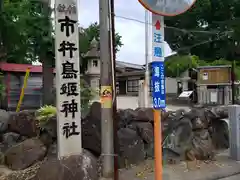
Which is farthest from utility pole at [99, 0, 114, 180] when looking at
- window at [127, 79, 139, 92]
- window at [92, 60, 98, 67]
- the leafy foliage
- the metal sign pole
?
window at [127, 79, 139, 92]

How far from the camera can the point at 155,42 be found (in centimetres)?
399

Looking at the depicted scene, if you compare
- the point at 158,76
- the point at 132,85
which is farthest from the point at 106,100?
the point at 132,85

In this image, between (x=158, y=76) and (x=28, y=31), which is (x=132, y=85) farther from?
(x=158, y=76)

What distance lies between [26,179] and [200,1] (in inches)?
958

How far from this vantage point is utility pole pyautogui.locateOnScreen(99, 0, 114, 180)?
5410 mm

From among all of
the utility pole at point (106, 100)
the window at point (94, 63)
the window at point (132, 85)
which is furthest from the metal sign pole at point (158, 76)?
the window at point (132, 85)

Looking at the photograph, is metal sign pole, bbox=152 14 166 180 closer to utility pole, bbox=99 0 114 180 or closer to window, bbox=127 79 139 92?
utility pole, bbox=99 0 114 180

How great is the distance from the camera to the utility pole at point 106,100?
5.41 meters

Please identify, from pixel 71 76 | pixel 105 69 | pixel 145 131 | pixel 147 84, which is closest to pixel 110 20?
pixel 105 69

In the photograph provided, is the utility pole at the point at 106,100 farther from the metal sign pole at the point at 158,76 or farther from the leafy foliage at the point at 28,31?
the leafy foliage at the point at 28,31

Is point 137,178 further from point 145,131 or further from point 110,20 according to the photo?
point 110,20

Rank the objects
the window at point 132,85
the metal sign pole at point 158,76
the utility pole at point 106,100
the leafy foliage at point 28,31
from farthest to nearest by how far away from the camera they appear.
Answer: the window at point 132,85 < the leafy foliage at point 28,31 < the utility pole at point 106,100 < the metal sign pole at point 158,76

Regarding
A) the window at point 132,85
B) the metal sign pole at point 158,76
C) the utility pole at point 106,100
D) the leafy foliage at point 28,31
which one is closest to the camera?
the metal sign pole at point 158,76

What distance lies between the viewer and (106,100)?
5418 mm
